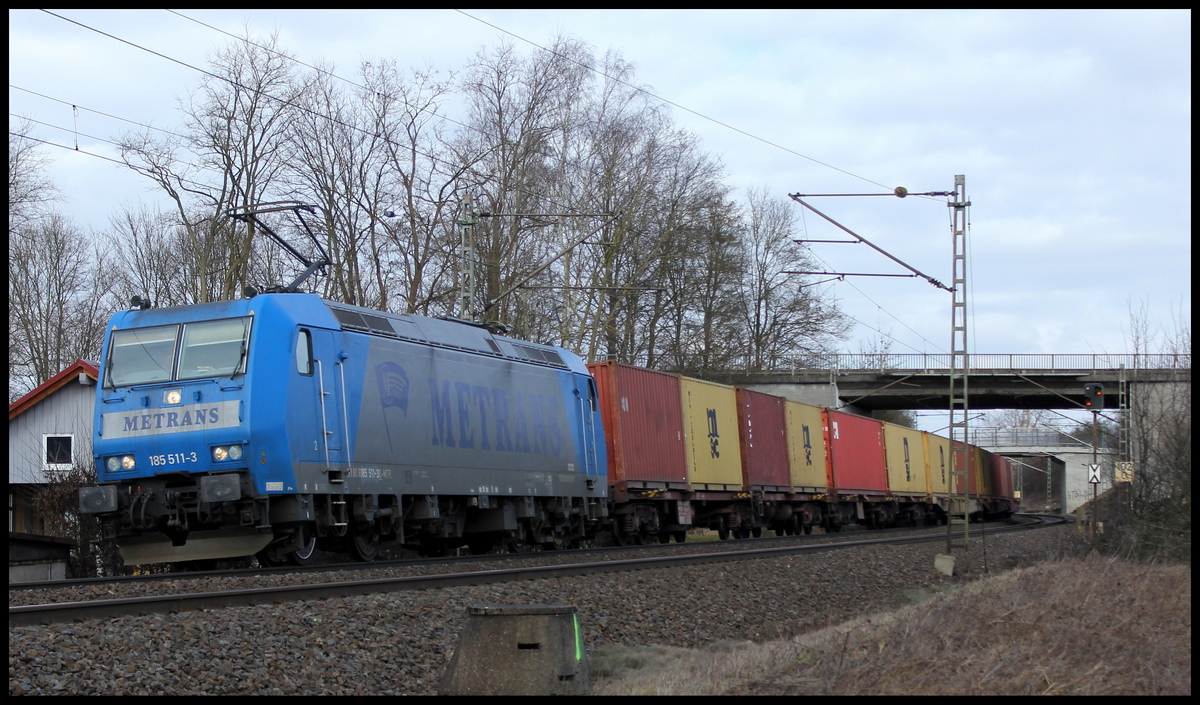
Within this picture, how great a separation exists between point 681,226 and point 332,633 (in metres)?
28.7

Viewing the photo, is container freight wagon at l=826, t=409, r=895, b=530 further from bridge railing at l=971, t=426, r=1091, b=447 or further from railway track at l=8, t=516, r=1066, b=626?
bridge railing at l=971, t=426, r=1091, b=447

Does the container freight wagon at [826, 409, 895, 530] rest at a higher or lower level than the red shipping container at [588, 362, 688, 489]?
lower

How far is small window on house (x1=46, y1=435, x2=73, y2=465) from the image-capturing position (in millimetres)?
27109

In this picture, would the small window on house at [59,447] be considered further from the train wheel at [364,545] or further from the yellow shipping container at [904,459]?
the yellow shipping container at [904,459]

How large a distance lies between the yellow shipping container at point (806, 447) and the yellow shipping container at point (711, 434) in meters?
2.94

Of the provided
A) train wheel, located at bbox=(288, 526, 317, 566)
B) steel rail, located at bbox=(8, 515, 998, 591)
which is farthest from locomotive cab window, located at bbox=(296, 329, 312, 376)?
steel rail, located at bbox=(8, 515, 998, 591)

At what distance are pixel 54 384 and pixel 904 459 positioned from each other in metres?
25.5

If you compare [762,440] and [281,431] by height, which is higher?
[281,431]

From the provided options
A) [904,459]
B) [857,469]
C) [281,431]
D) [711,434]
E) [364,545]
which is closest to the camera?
[281,431]

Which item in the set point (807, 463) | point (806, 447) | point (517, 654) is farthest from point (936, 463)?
point (517, 654)

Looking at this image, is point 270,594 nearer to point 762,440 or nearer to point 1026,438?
point 762,440

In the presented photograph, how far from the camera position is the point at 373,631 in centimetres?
834

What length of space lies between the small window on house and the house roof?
1.19 m

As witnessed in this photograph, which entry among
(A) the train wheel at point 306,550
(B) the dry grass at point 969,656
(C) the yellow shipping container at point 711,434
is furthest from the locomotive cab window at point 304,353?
(C) the yellow shipping container at point 711,434
